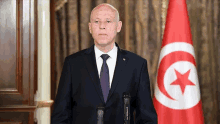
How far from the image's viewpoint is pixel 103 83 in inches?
45.5

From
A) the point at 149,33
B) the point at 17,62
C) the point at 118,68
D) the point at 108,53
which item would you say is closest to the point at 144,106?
the point at 118,68

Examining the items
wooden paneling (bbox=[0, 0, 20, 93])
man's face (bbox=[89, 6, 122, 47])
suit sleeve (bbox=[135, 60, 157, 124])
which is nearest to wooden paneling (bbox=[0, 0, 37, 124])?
wooden paneling (bbox=[0, 0, 20, 93])

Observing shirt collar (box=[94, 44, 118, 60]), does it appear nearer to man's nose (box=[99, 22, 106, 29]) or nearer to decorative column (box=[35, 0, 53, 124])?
man's nose (box=[99, 22, 106, 29])

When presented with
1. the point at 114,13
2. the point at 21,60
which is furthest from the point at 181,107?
the point at 21,60

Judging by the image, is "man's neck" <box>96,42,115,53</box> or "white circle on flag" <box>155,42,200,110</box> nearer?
"man's neck" <box>96,42,115,53</box>

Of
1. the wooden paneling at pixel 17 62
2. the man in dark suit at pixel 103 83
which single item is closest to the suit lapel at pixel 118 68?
the man in dark suit at pixel 103 83

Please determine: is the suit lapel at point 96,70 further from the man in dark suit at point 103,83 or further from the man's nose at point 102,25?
the man's nose at point 102,25

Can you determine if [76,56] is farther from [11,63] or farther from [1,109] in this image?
[1,109]

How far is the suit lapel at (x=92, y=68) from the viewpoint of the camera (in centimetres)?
111

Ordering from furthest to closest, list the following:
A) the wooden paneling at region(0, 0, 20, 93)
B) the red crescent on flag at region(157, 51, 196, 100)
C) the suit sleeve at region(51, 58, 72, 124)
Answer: the red crescent on flag at region(157, 51, 196, 100) < the wooden paneling at region(0, 0, 20, 93) < the suit sleeve at region(51, 58, 72, 124)

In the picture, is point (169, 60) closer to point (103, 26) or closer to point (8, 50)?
point (103, 26)

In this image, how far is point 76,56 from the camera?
4.00 ft

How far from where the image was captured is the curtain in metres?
2.25

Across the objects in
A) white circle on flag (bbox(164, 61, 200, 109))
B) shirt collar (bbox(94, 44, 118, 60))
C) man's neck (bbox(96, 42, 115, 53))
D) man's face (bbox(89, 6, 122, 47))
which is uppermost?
man's face (bbox(89, 6, 122, 47))
